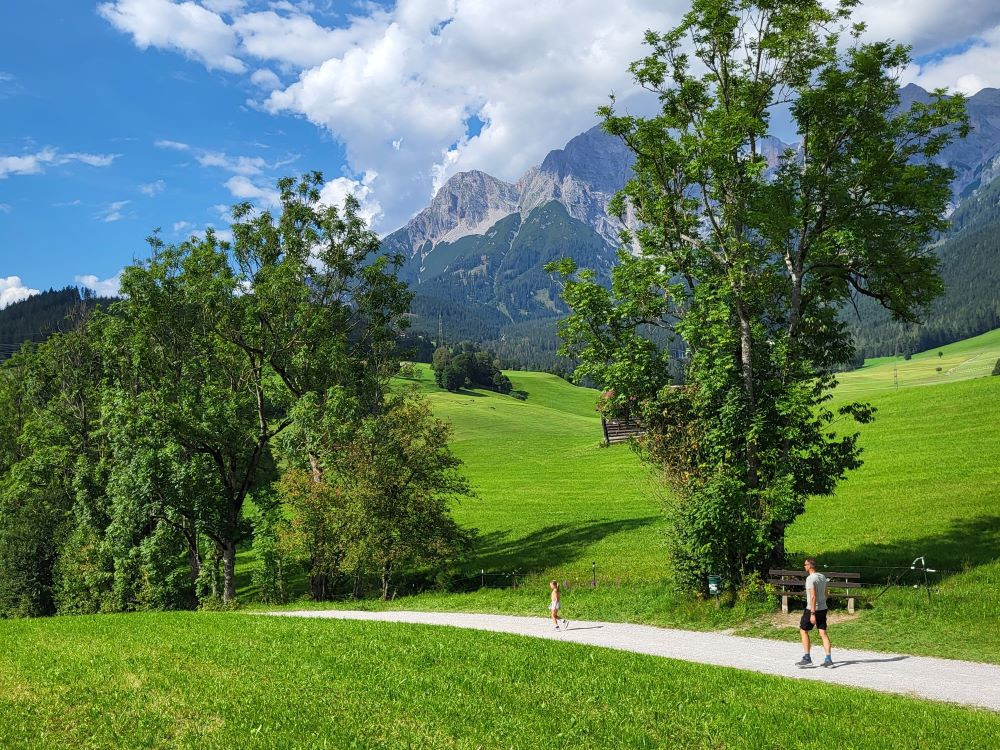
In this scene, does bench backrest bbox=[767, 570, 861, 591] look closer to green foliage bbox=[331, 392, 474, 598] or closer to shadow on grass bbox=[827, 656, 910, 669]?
shadow on grass bbox=[827, 656, 910, 669]

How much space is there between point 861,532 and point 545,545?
18.7 metres

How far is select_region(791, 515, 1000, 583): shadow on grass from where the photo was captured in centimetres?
2309

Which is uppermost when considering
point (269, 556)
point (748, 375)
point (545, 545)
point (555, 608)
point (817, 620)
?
point (748, 375)

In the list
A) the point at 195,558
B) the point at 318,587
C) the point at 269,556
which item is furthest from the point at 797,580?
the point at 195,558

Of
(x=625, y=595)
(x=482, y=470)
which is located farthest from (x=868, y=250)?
(x=482, y=470)

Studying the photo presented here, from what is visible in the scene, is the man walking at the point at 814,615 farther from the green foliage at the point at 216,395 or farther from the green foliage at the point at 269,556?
the green foliage at the point at 269,556

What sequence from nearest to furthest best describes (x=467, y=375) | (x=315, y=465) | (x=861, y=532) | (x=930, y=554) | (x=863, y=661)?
(x=863, y=661), (x=930, y=554), (x=861, y=532), (x=315, y=465), (x=467, y=375)

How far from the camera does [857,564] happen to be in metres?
26.0

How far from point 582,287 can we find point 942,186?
40.1ft

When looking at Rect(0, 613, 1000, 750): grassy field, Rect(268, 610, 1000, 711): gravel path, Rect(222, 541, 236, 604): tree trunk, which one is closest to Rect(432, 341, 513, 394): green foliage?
Rect(222, 541, 236, 604): tree trunk

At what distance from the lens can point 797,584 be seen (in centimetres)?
2069

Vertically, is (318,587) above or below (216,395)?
below

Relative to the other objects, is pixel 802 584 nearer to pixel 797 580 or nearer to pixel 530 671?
pixel 797 580

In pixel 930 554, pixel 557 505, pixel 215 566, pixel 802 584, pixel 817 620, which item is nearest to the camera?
pixel 817 620
